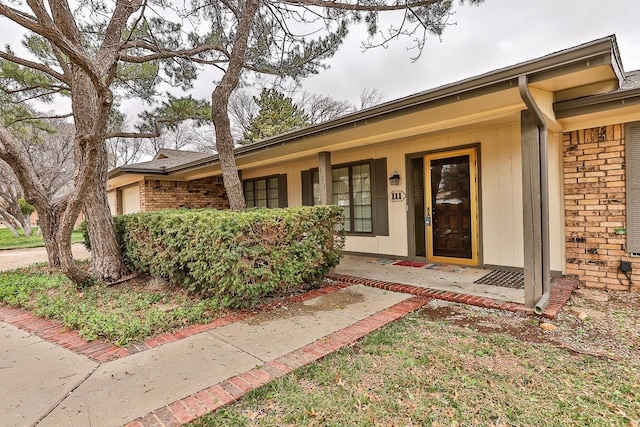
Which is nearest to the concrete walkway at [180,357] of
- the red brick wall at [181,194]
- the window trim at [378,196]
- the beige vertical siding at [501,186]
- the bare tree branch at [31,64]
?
the beige vertical siding at [501,186]

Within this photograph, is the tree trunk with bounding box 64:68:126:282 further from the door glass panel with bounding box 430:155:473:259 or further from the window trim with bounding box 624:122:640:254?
the window trim with bounding box 624:122:640:254

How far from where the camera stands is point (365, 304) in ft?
12.7

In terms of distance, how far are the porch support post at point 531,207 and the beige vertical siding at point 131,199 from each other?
10486mm

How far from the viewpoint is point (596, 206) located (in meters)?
4.18

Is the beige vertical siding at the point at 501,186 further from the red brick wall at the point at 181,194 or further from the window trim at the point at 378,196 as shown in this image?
the red brick wall at the point at 181,194

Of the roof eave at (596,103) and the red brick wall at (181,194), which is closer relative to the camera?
the roof eave at (596,103)

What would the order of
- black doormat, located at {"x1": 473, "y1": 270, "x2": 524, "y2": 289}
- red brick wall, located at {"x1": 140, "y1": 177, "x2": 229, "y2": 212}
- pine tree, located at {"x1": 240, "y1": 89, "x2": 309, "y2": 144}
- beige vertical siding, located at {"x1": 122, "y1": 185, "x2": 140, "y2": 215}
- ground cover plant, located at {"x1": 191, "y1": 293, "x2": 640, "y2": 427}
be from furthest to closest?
pine tree, located at {"x1": 240, "y1": 89, "x2": 309, "y2": 144}
beige vertical siding, located at {"x1": 122, "y1": 185, "x2": 140, "y2": 215}
red brick wall, located at {"x1": 140, "y1": 177, "x2": 229, "y2": 212}
black doormat, located at {"x1": 473, "y1": 270, "x2": 524, "y2": 289}
ground cover plant, located at {"x1": 191, "y1": 293, "x2": 640, "y2": 427}

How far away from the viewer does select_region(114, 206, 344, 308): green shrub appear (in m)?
3.50

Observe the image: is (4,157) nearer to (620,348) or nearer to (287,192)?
(287,192)

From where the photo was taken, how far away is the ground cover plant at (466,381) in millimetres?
1853

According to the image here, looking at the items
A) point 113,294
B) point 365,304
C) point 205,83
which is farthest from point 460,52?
point 113,294

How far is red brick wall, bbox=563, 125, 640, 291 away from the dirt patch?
0.33 m

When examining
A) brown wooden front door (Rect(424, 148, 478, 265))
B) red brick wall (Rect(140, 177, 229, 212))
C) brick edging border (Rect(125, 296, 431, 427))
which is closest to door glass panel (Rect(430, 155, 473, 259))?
brown wooden front door (Rect(424, 148, 478, 265))

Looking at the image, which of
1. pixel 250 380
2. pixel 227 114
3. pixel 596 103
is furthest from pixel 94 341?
pixel 596 103
